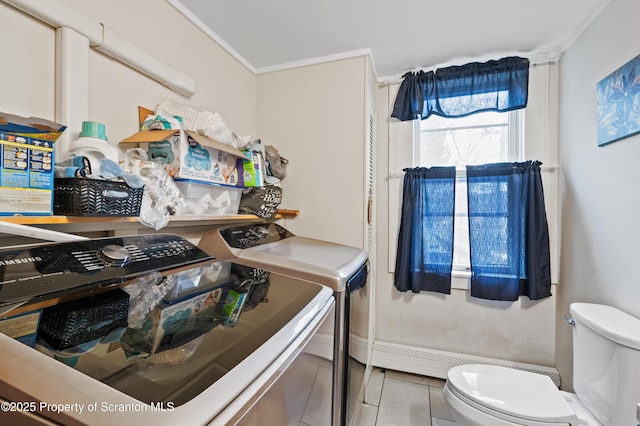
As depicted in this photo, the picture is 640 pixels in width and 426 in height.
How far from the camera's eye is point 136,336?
58cm

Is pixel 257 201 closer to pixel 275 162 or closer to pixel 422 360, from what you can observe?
pixel 275 162

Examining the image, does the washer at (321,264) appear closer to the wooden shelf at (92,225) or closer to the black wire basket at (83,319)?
the wooden shelf at (92,225)

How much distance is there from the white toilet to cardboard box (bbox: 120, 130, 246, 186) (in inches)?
64.3

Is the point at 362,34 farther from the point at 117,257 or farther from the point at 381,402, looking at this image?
the point at 381,402

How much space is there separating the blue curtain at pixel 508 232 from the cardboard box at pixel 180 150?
1.78 metres

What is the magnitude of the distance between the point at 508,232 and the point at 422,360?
115 cm

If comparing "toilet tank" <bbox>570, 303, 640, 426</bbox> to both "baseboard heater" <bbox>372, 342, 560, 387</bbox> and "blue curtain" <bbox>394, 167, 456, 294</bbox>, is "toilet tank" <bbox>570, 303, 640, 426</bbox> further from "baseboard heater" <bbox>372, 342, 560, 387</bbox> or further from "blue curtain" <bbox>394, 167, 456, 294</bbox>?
"blue curtain" <bbox>394, 167, 456, 294</bbox>

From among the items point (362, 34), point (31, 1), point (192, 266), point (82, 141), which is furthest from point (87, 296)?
point (362, 34)

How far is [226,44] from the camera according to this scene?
1880mm

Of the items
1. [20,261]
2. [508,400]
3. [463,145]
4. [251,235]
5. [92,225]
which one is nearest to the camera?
[20,261]

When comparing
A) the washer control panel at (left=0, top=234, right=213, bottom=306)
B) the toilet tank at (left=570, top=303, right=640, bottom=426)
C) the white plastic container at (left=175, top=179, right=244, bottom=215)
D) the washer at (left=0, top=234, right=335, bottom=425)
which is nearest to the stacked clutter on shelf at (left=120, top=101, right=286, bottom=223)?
the white plastic container at (left=175, top=179, right=244, bottom=215)

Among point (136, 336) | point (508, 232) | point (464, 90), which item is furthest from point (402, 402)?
point (464, 90)

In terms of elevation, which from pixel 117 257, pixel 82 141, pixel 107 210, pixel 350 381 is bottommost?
pixel 350 381

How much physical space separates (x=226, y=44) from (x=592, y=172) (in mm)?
2343
